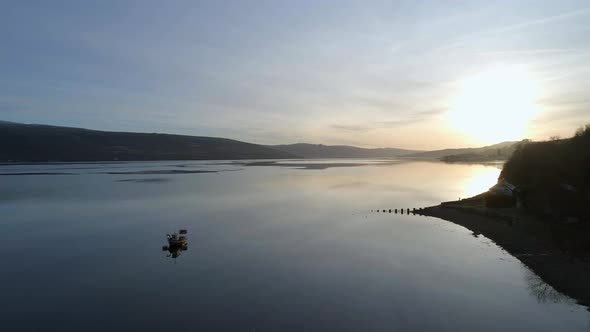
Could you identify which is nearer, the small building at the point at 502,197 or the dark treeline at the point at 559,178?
the dark treeline at the point at 559,178

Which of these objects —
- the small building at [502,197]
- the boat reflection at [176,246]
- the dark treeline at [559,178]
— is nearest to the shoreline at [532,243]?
the small building at [502,197]

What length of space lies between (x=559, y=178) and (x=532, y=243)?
572 inches

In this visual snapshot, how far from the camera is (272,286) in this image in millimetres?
22359

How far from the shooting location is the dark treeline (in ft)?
119

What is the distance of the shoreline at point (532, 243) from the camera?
21583mm

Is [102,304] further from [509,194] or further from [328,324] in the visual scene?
[509,194]

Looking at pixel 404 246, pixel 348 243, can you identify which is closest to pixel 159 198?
pixel 348 243

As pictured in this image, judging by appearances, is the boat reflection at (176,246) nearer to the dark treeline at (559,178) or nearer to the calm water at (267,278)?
the calm water at (267,278)

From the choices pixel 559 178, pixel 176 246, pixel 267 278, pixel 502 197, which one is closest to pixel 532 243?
pixel 559 178

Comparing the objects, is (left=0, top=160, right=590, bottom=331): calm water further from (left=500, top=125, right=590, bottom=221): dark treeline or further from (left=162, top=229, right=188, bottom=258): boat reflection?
(left=500, top=125, right=590, bottom=221): dark treeline

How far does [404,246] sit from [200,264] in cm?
1855

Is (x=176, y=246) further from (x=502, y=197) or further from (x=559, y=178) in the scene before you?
(x=559, y=178)

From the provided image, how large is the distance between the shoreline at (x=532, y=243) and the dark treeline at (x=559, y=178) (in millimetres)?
2535

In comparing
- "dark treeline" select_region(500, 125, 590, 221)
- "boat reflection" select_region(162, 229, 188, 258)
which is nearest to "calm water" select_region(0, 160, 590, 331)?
"boat reflection" select_region(162, 229, 188, 258)
